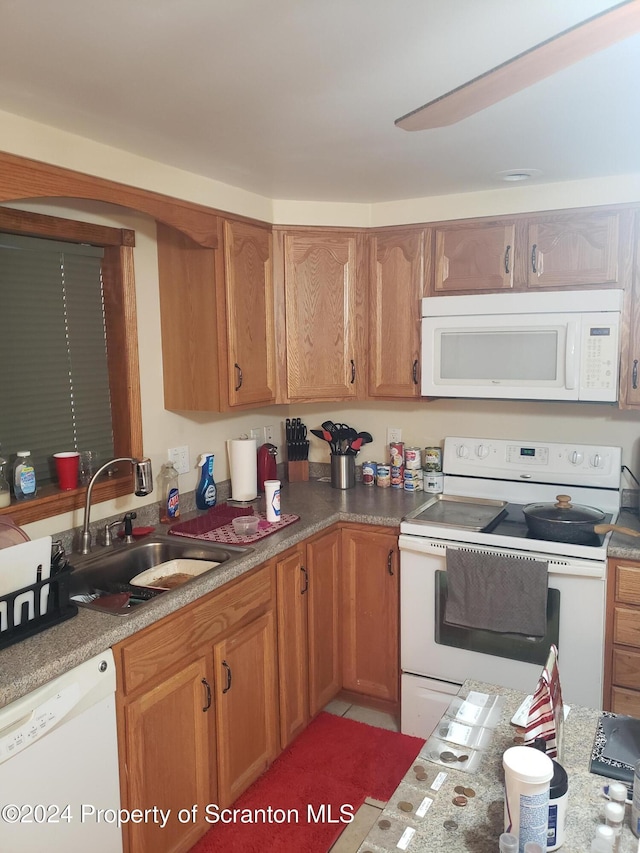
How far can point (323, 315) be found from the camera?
3027 millimetres

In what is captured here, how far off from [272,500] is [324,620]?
59 centimetres

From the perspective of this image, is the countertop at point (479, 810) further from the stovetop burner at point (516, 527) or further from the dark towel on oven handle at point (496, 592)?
the stovetop burner at point (516, 527)

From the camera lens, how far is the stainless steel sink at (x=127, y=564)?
6.92ft

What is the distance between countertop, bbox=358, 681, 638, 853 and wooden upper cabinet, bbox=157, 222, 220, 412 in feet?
5.81

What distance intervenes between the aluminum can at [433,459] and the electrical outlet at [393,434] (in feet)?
0.66

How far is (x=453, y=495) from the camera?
310 centimetres

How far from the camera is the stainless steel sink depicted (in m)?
2.11

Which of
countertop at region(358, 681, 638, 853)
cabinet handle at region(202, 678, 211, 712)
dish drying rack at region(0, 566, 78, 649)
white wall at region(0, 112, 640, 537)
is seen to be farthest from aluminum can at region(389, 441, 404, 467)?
countertop at region(358, 681, 638, 853)

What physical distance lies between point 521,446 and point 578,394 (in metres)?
0.44

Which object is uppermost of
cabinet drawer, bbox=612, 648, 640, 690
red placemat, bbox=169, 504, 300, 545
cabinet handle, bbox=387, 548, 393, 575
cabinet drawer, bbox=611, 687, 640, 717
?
red placemat, bbox=169, 504, 300, 545

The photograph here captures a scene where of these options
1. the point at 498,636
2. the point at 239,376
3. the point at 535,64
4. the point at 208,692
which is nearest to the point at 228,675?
the point at 208,692

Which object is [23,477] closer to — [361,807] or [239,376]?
[239,376]

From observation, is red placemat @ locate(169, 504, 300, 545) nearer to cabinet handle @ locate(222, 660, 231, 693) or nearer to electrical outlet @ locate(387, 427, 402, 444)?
cabinet handle @ locate(222, 660, 231, 693)

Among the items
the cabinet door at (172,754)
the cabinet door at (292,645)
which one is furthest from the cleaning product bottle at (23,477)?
the cabinet door at (292,645)
